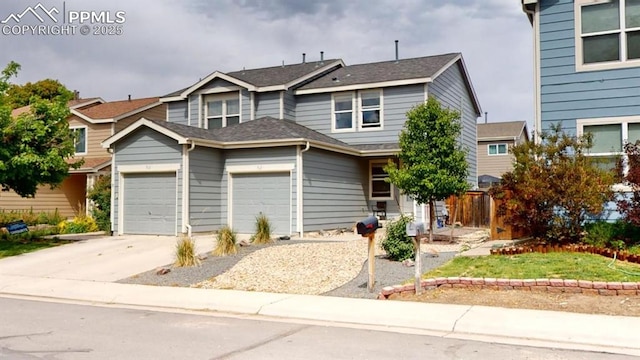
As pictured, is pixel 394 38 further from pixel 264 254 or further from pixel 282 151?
pixel 264 254

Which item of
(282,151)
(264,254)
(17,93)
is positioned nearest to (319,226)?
(282,151)

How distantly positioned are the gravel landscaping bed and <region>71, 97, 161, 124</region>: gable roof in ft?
54.8

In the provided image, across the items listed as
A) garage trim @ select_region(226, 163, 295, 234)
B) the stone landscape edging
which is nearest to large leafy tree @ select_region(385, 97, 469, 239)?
garage trim @ select_region(226, 163, 295, 234)

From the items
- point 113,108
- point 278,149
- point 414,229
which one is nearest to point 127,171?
point 278,149

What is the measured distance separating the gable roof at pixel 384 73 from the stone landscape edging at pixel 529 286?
12.8 metres

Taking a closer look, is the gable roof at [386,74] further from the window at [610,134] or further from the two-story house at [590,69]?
the window at [610,134]

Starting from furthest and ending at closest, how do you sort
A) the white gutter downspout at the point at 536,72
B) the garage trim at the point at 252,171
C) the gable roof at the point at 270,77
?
the gable roof at the point at 270,77, the garage trim at the point at 252,171, the white gutter downspout at the point at 536,72

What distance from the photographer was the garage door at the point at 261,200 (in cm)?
1898

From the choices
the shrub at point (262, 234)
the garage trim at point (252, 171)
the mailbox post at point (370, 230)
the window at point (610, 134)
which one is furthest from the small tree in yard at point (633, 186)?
the garage trim at point (252, 171)

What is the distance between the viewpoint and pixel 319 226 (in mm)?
19703

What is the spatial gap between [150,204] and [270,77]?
8583 mm

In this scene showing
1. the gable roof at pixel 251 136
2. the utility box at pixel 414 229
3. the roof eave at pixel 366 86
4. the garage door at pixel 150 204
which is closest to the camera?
the utility box at pixel 414 229

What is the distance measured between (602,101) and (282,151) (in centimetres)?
965

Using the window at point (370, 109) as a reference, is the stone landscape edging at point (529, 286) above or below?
below
